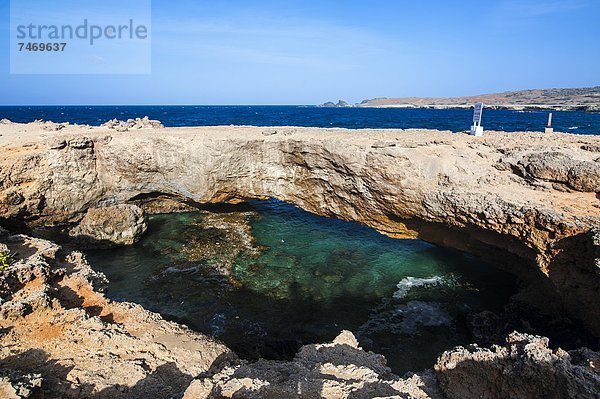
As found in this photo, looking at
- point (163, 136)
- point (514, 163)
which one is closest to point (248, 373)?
point (514, 163)

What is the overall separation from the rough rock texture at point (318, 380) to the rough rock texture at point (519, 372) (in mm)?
513

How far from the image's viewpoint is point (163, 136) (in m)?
16.8

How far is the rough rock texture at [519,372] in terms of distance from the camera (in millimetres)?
5777

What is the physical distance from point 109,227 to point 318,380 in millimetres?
14956

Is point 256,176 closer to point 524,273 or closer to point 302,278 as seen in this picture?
point 302,278

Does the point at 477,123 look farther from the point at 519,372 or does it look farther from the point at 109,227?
the point at 109,227

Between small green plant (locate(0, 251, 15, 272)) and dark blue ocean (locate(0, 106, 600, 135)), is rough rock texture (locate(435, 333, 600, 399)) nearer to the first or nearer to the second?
small green plant (locate(0, 251, 15, 272))

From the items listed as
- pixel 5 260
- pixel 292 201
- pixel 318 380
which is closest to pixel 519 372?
pixel 318 380

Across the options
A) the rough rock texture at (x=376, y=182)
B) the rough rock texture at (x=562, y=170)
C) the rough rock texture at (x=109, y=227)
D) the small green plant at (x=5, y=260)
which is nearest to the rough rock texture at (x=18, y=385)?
the small green plant at (x=5, y=260)

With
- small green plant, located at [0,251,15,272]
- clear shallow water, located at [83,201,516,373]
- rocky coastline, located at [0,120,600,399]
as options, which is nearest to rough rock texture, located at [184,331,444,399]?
rocky coastline, located at [0,120,600,399]

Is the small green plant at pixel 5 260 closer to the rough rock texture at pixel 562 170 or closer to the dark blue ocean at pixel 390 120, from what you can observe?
the rough rock texture at pixel 562 170

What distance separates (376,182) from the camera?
13633 mm

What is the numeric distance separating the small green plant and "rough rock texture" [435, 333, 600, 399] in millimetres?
10013

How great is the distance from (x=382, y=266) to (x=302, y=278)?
148 inches
